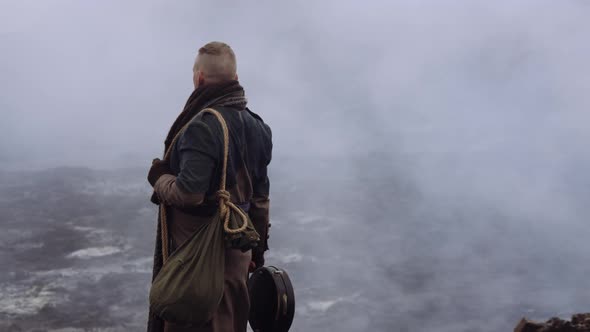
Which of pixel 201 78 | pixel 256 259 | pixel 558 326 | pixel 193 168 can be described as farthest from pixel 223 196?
pixel 558 326

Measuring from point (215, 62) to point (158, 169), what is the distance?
1.23ft

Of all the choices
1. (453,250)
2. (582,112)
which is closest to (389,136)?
(582,112)

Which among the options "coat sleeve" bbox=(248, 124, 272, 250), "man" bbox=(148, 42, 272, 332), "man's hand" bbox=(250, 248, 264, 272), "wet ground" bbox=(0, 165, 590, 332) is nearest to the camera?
"man" bbox=(148, 42, 272, 332)

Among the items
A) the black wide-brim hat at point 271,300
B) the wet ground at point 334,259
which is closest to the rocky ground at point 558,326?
the black wide-brim hat at point 271,300

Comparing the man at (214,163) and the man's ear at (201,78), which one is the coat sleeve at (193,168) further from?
the man's ear at (201,78)

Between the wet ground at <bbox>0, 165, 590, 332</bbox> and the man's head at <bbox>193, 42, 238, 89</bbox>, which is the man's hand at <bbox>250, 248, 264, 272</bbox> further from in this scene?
the wet ground at <bbox>0, 165, 590, 332</bbox>

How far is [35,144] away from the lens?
9727 millimetres

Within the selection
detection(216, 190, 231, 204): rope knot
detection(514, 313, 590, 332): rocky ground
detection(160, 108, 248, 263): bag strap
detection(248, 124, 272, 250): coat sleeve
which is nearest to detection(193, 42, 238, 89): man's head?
detection(160, 108, 248, 263): bag strap

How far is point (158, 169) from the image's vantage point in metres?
2.44

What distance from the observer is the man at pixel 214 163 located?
7.55 feet

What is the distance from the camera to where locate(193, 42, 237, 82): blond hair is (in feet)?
7.89

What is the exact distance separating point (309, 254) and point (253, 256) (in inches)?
116

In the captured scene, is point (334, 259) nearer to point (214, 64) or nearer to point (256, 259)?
point (256, 259)

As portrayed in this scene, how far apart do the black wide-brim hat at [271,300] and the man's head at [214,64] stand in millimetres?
679
